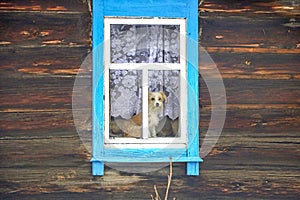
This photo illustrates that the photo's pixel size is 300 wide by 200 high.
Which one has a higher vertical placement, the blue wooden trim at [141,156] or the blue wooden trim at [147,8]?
the blue wooden trim at [147,8]

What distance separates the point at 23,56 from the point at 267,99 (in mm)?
2229

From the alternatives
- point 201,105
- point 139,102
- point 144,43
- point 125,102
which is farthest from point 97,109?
point 201,105

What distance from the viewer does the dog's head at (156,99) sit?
5.21 m

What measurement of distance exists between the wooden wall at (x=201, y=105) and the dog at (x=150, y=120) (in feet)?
1.35

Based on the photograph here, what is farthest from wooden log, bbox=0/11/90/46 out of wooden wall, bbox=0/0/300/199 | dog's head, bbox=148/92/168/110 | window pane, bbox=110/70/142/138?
dog's head, bbox=148/92/168/110

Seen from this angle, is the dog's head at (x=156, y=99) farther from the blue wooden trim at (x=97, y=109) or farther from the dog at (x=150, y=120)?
the blue wooden trim at (x=97, y=109)

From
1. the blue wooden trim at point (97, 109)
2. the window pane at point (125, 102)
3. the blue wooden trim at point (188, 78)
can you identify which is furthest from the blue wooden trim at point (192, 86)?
the blue wooden trim at point (97, 109)

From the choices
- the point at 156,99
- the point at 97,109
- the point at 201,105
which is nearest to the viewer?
the point at 97,109

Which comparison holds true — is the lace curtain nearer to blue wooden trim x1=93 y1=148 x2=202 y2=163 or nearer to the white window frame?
the white window frame

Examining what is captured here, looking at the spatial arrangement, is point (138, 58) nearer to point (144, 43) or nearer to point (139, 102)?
point (144, 43)

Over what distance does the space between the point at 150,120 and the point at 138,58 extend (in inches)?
23.4

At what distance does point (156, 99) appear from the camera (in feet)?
17.1

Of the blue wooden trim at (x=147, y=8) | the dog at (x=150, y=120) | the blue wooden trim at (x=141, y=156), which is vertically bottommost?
the blue wooden trim at (x=141, y=156)

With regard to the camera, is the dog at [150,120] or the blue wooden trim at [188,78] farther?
the dog at [150,120]
